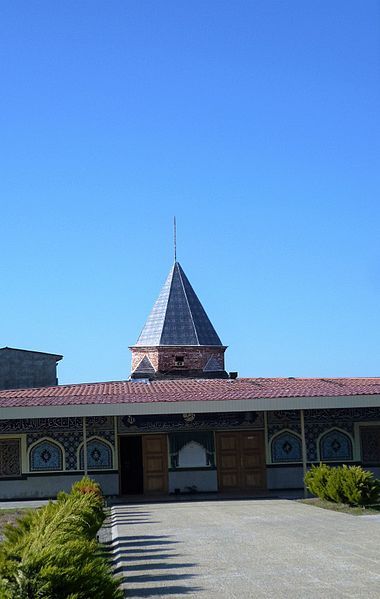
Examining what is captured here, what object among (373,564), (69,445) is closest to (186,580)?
(373,564)

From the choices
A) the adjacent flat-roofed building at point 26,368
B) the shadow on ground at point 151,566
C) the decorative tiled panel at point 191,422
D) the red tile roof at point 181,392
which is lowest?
the shadow on ground at point 151,566

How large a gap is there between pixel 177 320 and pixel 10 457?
14165 millimetres

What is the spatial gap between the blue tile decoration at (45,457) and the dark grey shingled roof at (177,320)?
12.5 meters

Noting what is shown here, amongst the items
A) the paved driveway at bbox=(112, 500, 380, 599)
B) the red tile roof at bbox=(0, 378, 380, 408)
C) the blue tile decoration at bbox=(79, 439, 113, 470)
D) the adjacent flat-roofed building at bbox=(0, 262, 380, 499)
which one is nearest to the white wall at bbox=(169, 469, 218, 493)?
the adjacent flat-roofed building at bbox=(0, 262, 380, 499)

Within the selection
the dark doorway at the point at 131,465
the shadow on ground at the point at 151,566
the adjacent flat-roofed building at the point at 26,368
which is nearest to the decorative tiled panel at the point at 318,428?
the dark doorway at the point at 131,465

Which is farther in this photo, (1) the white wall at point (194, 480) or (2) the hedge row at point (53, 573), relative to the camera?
(1) the white wall at point (194, 480)

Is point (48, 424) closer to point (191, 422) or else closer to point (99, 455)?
point (99, 455)

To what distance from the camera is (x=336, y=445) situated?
2327 cm

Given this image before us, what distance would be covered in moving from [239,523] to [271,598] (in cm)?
715

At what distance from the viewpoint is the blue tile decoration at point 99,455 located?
2281 centimetres

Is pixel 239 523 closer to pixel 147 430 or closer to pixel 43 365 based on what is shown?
pixel 147 430

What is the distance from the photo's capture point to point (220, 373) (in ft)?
113

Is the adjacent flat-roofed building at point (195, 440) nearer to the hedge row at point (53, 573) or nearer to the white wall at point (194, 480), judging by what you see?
the white wall at point (194, 480)

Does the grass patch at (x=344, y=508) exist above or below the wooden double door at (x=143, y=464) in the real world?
below
